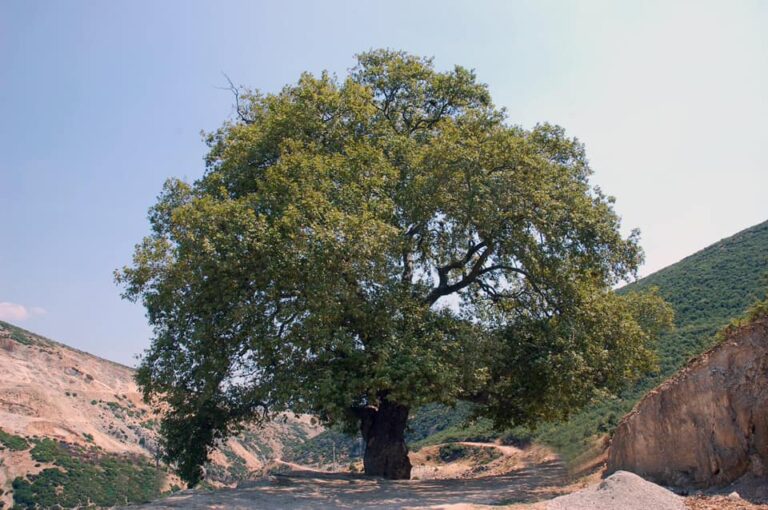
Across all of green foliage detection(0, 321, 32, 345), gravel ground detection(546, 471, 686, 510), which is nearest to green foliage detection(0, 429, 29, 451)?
green foliage detection(0, 321, 32, 345)

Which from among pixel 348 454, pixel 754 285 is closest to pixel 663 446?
pixel 754 285

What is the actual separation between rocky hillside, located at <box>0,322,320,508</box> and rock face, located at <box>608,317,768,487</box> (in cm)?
1669

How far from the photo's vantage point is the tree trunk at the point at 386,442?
17406 mm

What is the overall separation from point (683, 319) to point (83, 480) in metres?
40.3

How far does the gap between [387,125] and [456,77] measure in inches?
128

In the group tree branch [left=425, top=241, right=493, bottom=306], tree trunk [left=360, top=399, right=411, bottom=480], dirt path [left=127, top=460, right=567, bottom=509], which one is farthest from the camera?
tree branch [left=425, top=241, right=493, bottom=306]

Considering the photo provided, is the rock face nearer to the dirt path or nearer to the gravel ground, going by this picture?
the gravel ground

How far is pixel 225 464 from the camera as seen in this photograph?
205ft

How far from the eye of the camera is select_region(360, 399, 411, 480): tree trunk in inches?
685

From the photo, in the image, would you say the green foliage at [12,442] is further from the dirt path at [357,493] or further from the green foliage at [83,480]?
the dirt path at [357,493]

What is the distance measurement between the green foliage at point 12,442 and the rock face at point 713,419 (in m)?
41.3

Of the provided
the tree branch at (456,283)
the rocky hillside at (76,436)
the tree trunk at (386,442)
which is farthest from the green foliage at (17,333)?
the tree branch at (456,283)

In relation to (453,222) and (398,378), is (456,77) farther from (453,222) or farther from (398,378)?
(398,378)

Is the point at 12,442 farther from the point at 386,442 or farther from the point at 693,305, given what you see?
the point at 693,305
